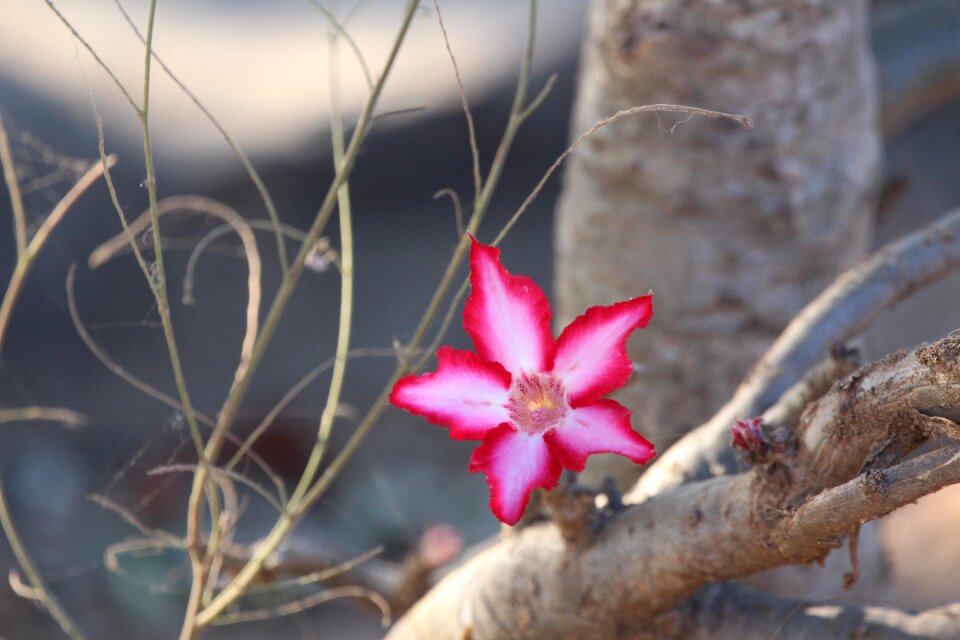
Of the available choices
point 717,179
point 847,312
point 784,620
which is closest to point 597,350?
point 784,620

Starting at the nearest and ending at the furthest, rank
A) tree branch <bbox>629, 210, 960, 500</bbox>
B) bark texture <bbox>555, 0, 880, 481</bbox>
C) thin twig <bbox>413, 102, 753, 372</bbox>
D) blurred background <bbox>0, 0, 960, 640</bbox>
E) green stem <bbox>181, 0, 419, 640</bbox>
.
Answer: thin twig <bbox>413, 102, 753, 372</bbox> < green stem <bbox>181, 0, 419, 640</bbox> < tree branch <bbox>629, 210, 960, 500</bbox> < bark texture <bbox>555, 0, 880, 481</bbox> < blurred background <bbox>0, 0, 960, 640</bbox>

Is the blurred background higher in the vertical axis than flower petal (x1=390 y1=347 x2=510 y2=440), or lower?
higher

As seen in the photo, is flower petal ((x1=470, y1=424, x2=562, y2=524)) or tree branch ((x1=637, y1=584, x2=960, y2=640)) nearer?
flower petal ((x1=470, y1=424, x2=562, y2=524))

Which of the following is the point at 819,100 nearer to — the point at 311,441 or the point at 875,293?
the point at 875,293

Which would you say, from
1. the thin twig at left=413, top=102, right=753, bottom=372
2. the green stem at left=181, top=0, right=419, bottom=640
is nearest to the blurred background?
the green stem at left=181, top=0, right=419, bottom=640

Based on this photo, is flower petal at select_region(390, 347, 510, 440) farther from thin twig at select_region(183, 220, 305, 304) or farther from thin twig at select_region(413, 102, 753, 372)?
thin twig at select_region(183, 220, 305, 304)

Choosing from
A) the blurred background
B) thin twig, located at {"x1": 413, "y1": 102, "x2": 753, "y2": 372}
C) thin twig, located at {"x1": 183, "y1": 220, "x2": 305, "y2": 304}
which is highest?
the blurred background

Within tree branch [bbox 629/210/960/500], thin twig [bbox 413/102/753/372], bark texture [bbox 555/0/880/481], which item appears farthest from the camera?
bark texture [bbox 555/0/880/481]
